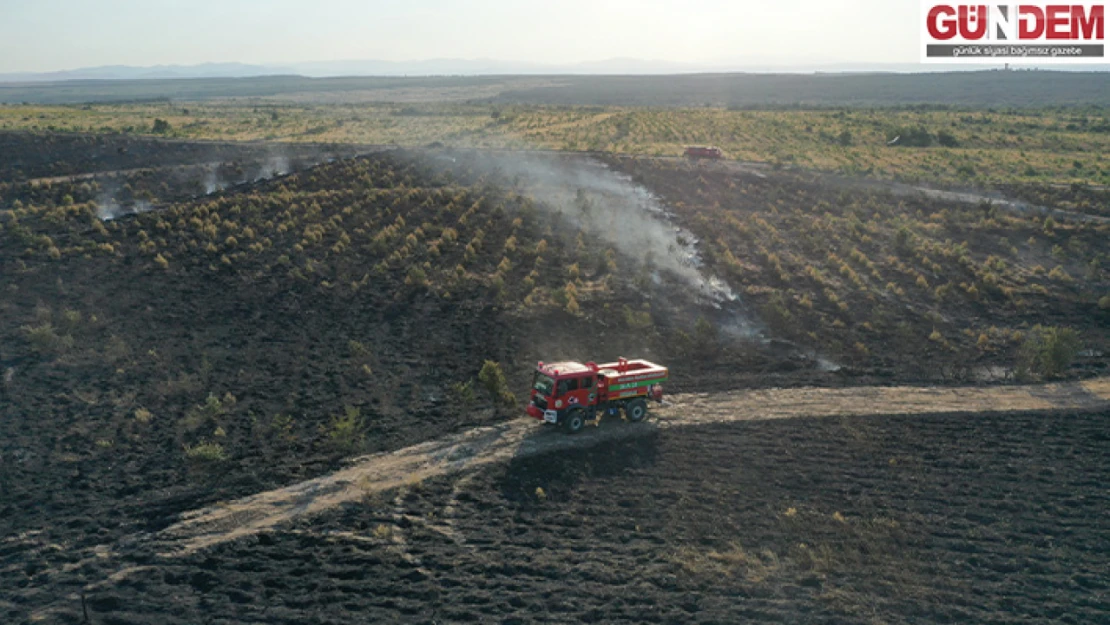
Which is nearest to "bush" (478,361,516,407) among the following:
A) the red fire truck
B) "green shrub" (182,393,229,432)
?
the red fire truck

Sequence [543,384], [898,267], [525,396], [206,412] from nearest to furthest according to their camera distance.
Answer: [543,384]
[206,412]
[525,396]
[898,267]

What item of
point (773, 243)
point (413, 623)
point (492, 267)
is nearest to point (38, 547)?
point (413, 623)

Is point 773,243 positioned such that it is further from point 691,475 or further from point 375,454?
point 375,454

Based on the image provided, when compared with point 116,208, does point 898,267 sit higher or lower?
lower

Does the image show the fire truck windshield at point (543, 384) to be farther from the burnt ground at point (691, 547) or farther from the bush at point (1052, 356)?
the bush at point (1052, 356)

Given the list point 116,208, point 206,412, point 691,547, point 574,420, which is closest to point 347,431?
point 206,412

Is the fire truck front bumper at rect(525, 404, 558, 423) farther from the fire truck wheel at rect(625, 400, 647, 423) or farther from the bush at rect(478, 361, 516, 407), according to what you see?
the fire truck wheel at rect(625, 400, 647, 423)

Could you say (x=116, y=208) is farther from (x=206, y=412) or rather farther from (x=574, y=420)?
(x=574, y=420)

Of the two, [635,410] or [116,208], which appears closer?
[635,410]
